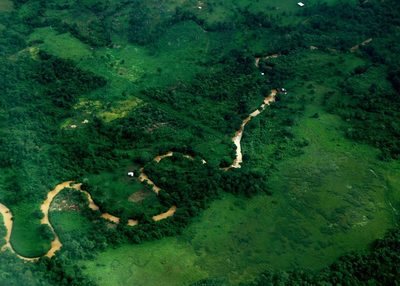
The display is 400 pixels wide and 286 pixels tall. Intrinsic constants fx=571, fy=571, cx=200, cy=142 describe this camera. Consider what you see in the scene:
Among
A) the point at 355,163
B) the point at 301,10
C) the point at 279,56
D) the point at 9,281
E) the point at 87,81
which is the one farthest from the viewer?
the point at 301,10

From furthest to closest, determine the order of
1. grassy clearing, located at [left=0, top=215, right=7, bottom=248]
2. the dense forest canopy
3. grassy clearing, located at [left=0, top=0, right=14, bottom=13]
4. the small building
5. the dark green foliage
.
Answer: grassy clearing, located at [left=0, top=0, right=14, bottom=13], the small building, the dark green foliage, the dense forest canopy, grassy clearing, located at [left=0, top=215, right=7, bottom=248]

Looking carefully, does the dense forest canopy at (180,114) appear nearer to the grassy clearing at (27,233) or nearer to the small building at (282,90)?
the grassy clearing at (27,233)

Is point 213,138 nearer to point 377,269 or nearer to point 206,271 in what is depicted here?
point 206,271

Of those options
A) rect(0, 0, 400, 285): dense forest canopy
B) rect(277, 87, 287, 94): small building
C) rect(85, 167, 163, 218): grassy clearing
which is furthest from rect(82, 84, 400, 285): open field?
rect(277, 87, 287, 94): small building

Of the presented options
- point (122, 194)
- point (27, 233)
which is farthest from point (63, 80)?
point (27, 233)

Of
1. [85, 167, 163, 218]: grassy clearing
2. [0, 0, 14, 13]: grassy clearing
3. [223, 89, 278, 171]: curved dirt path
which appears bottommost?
[85, 167, 163, 218]: grassy clearing

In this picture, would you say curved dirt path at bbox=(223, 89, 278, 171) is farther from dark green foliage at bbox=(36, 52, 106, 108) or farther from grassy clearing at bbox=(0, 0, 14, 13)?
grassy clearing at bbox=(0, 0, 14, 13)

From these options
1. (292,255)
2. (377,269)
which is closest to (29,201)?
(292,255)

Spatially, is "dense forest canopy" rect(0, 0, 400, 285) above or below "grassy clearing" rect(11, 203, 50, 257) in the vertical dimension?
above

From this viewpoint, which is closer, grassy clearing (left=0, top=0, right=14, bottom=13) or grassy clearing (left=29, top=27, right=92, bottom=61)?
grassy clearing (left=29, top=27, right=92, bottom=61)
